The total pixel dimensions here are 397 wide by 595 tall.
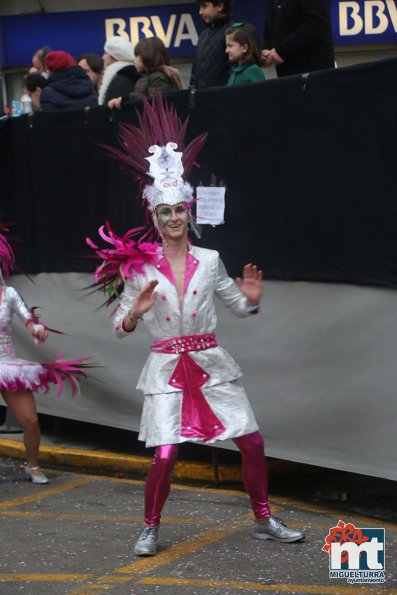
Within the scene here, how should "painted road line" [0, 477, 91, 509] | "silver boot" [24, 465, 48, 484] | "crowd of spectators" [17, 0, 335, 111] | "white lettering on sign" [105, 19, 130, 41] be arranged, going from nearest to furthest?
"painted road line" [0, 477, 91, 509] < "crowd of spectators" [17, 0, 335, 111] < "silver boot" [24, 465, 48, 484] < "white lettering on sign" [105, 19, 130, 41]

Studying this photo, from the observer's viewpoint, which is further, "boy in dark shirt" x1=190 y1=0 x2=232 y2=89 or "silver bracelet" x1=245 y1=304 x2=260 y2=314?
"boy in dark shirt" x1=190 y1=0 x2=232 y2=89

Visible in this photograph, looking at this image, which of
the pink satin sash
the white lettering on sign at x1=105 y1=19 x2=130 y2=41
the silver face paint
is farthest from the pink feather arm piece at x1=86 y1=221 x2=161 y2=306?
the white lettering on sign at x1=105 y1=19 x2=130 y2=41

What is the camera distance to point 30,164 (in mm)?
8672

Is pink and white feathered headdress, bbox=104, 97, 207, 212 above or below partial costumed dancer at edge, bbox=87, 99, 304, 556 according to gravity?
above

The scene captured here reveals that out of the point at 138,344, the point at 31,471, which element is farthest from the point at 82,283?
the point at 31,471

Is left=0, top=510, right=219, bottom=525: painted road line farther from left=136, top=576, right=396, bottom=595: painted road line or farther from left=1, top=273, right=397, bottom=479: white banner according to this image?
left=136, top=576, right=396, bottom=595: painted road line

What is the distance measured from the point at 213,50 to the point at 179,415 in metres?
3.06

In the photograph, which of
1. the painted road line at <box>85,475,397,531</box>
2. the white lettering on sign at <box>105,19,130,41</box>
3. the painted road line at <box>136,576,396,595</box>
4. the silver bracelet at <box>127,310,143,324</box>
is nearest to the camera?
the painted road line at <box>136,576,396,595</box>

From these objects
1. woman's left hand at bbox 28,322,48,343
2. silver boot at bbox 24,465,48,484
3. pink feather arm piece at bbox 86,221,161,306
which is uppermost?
pink feather arm piece at bbox 86,221,161,306

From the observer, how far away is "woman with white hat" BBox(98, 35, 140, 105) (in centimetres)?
859

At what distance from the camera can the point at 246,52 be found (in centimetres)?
735

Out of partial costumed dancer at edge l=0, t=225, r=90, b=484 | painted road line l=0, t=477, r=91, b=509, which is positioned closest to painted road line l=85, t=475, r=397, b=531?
painted road line l=0, t=477, r=91, b=509

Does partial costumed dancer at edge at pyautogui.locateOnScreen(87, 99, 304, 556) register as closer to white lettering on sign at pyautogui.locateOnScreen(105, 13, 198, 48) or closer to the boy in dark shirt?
the boy in dark shirt

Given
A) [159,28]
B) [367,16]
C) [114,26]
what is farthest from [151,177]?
[114,26]
